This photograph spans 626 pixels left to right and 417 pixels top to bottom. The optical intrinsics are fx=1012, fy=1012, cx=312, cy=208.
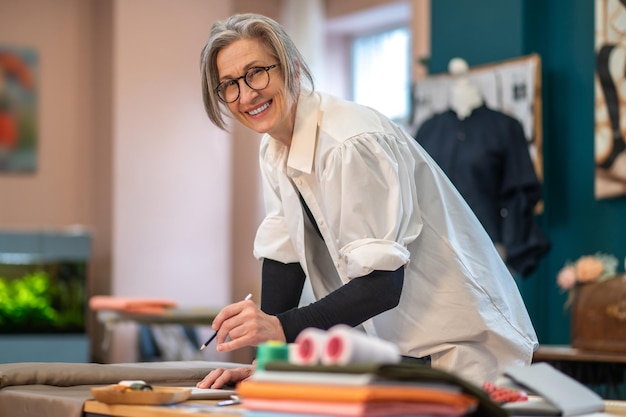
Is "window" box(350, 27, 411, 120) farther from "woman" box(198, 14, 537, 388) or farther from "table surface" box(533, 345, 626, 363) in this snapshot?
"woman" box(198, 14, 537, 388)

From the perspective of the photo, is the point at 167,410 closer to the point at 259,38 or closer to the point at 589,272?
the point at 259,38

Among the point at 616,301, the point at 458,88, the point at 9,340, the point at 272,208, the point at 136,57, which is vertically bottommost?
the point at 9,340

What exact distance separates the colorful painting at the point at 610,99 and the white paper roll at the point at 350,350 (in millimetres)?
3685

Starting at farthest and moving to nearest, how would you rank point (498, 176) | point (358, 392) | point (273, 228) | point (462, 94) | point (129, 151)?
point (129, 151)
point (462, 94)
point (498, 176)
point (273, 228)
point (358, 392)

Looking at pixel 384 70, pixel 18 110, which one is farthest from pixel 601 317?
pixel 18 110

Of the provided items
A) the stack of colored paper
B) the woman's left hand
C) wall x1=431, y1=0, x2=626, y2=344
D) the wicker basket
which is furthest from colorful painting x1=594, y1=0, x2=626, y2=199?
the stack of colored paper

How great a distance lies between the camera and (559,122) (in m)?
4.94

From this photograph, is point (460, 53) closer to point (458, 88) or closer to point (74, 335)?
point (458, 88)

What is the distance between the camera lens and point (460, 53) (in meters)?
5.18

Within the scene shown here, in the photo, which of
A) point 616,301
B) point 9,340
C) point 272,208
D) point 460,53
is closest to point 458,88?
point 460,53

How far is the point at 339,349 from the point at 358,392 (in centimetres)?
6

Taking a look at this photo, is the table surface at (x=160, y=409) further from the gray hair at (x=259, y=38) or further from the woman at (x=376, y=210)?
the gray hair at (x=259, y=38)

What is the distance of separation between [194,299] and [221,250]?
447 millimetres

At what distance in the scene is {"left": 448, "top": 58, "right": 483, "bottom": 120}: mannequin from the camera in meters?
4.73
